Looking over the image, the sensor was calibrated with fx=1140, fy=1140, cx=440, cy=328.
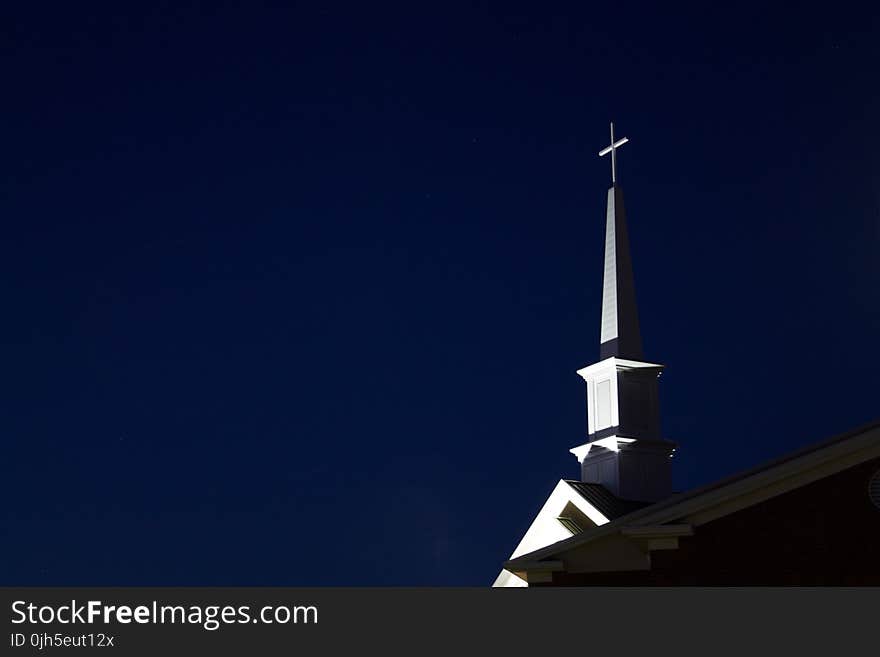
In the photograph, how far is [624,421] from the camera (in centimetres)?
2589

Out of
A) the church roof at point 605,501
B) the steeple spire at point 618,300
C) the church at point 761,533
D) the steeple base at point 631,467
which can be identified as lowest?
the church at point 761,533

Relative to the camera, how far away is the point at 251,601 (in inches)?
239

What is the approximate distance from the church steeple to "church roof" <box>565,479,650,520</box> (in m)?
0.27

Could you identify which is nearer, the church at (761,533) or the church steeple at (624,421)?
the church at (761,533)

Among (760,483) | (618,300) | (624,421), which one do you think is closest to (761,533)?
(760,483)

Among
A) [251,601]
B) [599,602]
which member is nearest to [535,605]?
[599,602]

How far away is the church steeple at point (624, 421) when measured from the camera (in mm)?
25625

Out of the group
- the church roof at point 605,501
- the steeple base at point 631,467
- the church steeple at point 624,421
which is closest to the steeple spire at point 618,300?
the church steeple at point 624,421

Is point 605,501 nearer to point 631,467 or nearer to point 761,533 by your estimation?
point 631,467

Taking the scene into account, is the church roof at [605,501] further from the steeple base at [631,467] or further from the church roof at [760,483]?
the church roof at [760,483]

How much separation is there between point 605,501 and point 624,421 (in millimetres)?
2039

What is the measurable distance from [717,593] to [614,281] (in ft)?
72.8

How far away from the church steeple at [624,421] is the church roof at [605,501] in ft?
0.87

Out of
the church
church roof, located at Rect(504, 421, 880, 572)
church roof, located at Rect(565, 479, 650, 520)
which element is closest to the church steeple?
church roof, located at Rect(565, 479, 650, 520)
